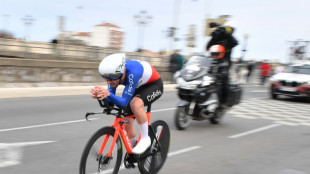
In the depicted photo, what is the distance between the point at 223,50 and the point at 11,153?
5210 mm

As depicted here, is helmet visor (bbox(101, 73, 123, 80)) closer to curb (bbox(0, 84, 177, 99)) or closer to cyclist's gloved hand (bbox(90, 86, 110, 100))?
cyclist's gloved hand (bbox(90, 86, 110, 100))

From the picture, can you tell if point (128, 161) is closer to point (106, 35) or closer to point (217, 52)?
point (217, 52)

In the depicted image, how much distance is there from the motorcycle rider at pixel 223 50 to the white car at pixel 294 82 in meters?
7.21

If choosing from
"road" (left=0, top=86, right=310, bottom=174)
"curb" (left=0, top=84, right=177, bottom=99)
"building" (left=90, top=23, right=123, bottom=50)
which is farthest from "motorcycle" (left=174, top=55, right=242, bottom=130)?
"building" (left=90, top=23, right=123, bottom=50)

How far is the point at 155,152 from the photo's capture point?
4.74 meters

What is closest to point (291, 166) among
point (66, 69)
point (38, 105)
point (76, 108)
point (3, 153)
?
point (3, 153)

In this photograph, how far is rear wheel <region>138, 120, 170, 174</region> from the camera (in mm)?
4508

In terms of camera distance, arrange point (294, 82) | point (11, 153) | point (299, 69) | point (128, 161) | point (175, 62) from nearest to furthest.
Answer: point (128, 161), point (11, 153), point (294, 82), point (299, 69), point (175, 62)

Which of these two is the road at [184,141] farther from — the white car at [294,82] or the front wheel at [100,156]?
the white car at [294,82]

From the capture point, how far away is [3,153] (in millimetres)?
5590

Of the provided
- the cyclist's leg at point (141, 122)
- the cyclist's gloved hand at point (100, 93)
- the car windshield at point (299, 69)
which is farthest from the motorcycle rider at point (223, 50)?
the car windshield at point (299, 69)

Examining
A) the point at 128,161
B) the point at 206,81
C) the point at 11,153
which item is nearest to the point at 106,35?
the point at 206,81

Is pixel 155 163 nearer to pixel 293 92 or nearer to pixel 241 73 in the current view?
pixel 293 92

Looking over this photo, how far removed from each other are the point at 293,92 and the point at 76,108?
8880mm
